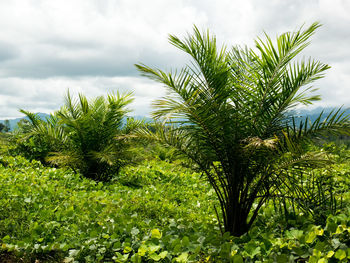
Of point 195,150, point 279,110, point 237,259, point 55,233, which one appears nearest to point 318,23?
point 279,110

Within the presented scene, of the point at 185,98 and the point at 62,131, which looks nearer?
the point at 185,98

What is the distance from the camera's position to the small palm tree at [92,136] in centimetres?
721

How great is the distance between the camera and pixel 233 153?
404 cm

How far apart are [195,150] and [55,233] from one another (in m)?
1.94

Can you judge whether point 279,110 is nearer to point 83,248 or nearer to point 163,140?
point 163,140

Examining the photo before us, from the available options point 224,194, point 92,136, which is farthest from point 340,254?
point 92,136

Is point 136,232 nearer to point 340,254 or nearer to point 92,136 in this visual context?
point 340,254

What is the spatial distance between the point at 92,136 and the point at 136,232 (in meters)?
3.93

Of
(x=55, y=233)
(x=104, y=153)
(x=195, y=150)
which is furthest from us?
(x=104, y=153)

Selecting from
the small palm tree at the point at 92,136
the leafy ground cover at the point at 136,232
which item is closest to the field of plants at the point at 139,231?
the leafy ground cover at the point at 136,232

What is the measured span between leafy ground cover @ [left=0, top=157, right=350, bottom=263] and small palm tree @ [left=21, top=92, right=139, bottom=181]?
4.29 feet

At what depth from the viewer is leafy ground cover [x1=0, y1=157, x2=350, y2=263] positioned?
10.6ft

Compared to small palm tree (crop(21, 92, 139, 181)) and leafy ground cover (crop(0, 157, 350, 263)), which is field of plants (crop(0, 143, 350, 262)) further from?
small palm tree (crop(21, 92, 139, 181))

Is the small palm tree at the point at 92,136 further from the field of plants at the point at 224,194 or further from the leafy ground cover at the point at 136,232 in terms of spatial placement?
the field of plants at the point at 224,194
